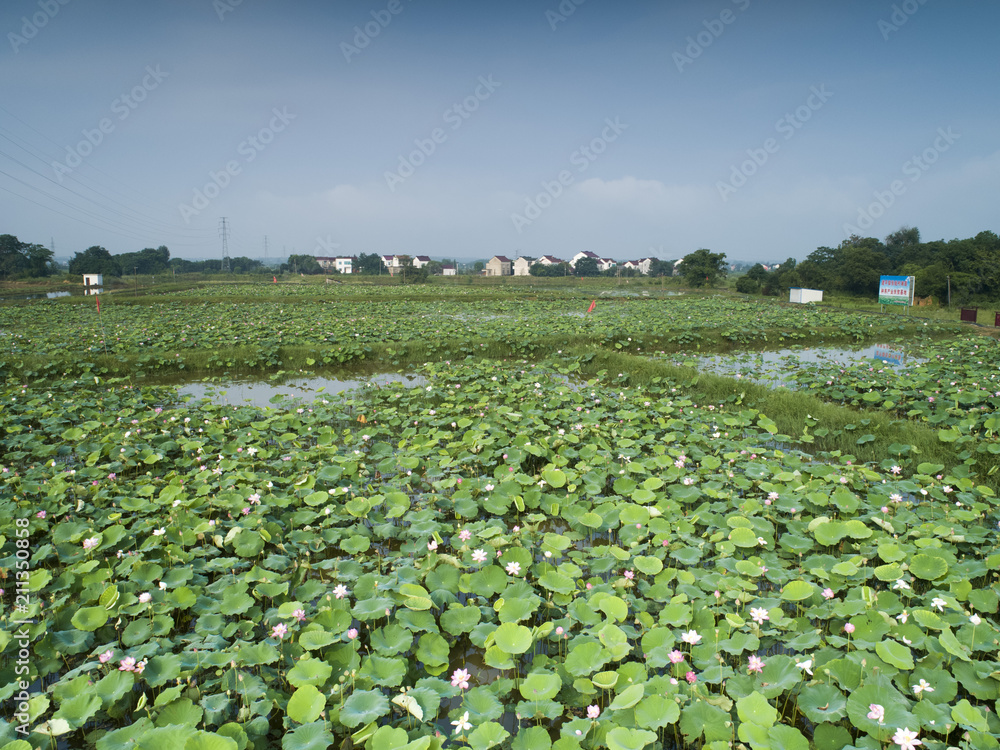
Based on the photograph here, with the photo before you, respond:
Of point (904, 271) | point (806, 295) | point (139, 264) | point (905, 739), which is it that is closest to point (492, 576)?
point (905, 739)

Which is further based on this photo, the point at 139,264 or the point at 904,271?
the point at 139,264

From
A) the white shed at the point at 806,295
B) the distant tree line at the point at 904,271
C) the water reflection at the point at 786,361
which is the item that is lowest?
the water reflection at the point at 786,361

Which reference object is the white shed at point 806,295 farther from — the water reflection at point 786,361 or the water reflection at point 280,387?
the water reflection at point 280,387

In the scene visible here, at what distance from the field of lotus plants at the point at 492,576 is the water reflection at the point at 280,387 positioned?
0.93m

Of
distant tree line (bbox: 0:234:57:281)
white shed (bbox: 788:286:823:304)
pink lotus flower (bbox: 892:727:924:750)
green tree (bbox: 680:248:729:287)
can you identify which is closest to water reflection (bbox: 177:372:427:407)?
pink lotus flower (bbox: 892:727:924:750)

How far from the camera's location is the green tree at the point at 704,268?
38312 mm

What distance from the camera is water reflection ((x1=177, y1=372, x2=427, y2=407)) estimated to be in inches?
311

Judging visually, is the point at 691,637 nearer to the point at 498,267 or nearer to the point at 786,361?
the point at 786,361

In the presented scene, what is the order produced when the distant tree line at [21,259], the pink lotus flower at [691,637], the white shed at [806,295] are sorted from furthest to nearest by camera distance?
the distant tree line at [21,259] → the white shed at [806,295] → the pink lotus flower at [691,637]

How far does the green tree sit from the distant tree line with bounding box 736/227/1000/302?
284 centimetres

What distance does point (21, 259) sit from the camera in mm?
38969

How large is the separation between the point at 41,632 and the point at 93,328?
42.8 feet

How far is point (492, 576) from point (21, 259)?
171ft

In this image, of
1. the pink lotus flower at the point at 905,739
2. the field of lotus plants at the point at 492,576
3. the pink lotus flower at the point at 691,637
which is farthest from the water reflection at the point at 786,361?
the pink lotus flower at the point at 905,739
